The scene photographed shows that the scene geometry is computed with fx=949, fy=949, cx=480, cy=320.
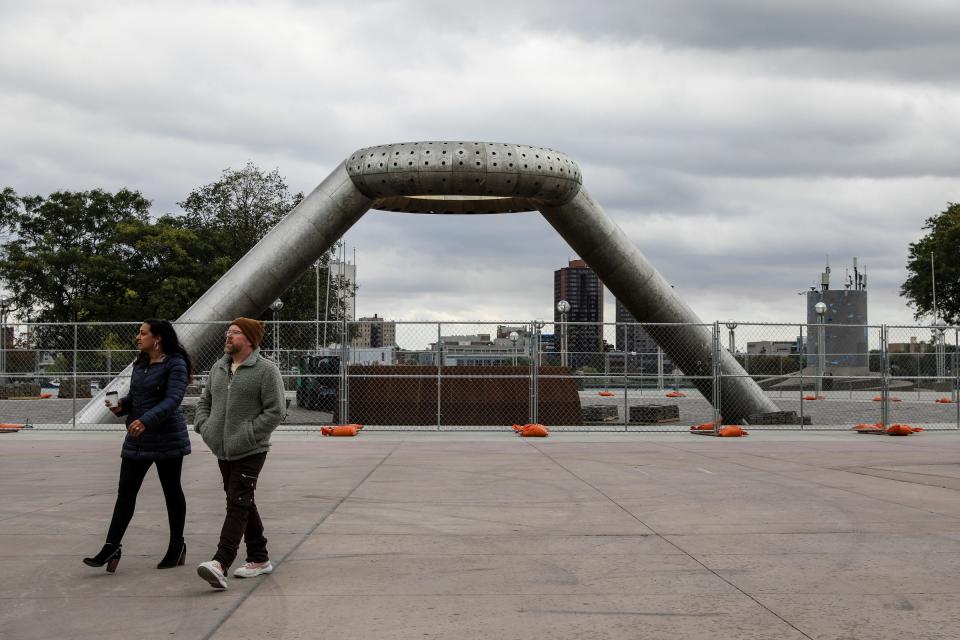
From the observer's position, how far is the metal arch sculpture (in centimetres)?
1891

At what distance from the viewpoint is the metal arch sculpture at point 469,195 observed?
1891 centimetres

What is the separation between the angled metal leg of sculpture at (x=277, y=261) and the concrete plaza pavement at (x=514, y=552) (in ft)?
20.3

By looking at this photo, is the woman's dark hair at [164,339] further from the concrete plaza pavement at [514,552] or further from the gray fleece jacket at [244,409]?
the concrete plaza pavement at [514,552]

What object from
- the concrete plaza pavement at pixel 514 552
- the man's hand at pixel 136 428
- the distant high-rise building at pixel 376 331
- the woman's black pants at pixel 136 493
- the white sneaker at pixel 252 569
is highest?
the distant high-rise building at pixel 376 331

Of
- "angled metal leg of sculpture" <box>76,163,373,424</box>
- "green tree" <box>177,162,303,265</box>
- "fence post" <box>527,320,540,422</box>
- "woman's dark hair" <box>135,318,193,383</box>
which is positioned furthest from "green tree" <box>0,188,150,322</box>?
"woman's dark hair" <box>135,318,193,383</box>

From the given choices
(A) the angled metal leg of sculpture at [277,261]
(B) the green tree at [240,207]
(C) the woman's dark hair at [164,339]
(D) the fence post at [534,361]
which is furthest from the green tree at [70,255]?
(C) the woman's dark hair at [164,339]

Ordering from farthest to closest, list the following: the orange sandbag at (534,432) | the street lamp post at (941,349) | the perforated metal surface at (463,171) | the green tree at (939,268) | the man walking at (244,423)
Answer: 1. the green tree at (939,268)
2. the perforated metal surface at (463,171)
3. the street lamp post at (941,349)
4. the orange sandbag at (534,432)
5. the man walking at (244,423)

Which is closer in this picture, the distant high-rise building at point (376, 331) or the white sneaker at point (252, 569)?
the white sneaker at point (252, 569)

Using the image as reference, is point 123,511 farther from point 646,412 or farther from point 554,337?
point 554,337

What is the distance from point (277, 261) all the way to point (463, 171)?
4206mm

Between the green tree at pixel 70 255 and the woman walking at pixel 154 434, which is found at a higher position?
the green tree at pixel 70 255

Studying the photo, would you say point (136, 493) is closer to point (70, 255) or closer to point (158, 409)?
point (158, 409)

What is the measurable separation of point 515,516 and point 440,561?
1.95 metres

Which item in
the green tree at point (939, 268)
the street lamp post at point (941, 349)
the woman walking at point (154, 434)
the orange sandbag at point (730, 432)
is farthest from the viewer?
the green tree at point (939, 268)
